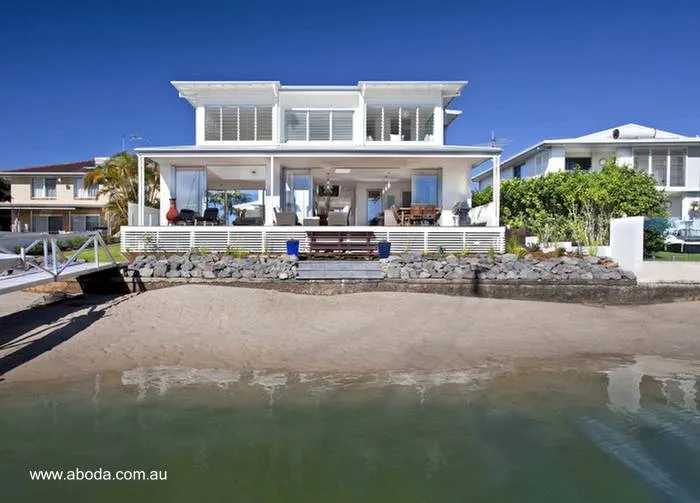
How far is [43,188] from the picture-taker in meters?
40.8

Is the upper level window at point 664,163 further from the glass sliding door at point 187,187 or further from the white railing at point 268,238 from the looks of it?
the glass sliding door at point 187,187

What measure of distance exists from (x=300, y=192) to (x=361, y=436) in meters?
16.6

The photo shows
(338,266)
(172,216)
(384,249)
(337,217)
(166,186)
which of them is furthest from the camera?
(166,186)

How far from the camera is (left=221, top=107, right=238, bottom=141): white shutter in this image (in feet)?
70.8

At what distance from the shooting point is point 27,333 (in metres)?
9.24

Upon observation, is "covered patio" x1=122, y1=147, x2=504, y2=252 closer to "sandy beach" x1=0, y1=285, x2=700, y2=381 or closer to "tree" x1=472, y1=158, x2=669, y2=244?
"sandy beach" x1=0, y1=285, x2=700, y2=381

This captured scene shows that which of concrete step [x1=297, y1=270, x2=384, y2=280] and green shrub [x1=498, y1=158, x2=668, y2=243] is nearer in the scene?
concrete step [x1=297, y1=270, x2=384, y2=280]

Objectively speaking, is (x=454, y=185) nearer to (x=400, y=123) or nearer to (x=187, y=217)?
(x=400, y=123)

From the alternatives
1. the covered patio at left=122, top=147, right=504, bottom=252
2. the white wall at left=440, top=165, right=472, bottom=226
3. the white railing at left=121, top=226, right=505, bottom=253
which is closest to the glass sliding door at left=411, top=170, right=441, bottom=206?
the covered patio at left=122, top=147, right=504, bottom=252

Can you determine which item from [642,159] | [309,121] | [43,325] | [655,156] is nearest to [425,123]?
[309,121]

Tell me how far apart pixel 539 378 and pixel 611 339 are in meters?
3.44

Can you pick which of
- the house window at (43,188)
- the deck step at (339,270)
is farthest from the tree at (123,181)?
the deck step at (339,270)

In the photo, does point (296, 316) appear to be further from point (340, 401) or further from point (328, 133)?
point (328, 133)

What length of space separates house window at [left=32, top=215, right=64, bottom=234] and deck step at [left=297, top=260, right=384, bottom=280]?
35374 mm
